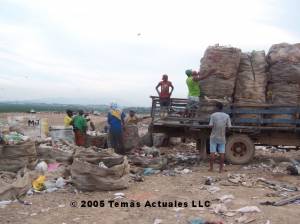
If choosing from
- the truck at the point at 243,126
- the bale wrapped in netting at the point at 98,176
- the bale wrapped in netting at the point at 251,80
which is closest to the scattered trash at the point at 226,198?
the bale wrapped in netting at the point at 98,176

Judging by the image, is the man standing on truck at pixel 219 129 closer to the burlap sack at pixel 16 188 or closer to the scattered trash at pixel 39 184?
the scattered trash at pixel 39 184

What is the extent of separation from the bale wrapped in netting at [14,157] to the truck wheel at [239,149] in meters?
4.27

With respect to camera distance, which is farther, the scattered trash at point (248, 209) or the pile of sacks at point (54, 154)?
the pile of sacks at point (54, 154)

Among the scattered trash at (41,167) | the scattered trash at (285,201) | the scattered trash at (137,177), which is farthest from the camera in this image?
the scattered trash at (41,167)

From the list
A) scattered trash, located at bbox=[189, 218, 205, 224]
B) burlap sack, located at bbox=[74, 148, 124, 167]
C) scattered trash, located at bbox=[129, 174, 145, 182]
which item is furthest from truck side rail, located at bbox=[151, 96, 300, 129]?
scattered trash, located at bbox=[189, 218, 205, 224]

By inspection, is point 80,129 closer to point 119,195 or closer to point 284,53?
point 119,195

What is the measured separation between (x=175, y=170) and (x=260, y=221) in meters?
4.03

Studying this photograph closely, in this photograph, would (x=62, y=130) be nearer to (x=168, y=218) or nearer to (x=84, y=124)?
(x=84, y=124)

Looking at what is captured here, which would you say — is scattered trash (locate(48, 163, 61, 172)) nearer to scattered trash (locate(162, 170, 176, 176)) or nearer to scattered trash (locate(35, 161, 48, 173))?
scattered trash (locate(35, 161, 48, 173))

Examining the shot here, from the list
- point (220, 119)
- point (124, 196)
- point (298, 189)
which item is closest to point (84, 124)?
point (220, 119)

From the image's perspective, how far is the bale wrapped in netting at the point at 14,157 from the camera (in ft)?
29.9

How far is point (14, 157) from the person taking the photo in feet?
30.2

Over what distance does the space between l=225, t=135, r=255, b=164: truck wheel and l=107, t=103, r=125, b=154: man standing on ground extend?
8.73ft

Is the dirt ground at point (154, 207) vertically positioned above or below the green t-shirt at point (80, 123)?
below
